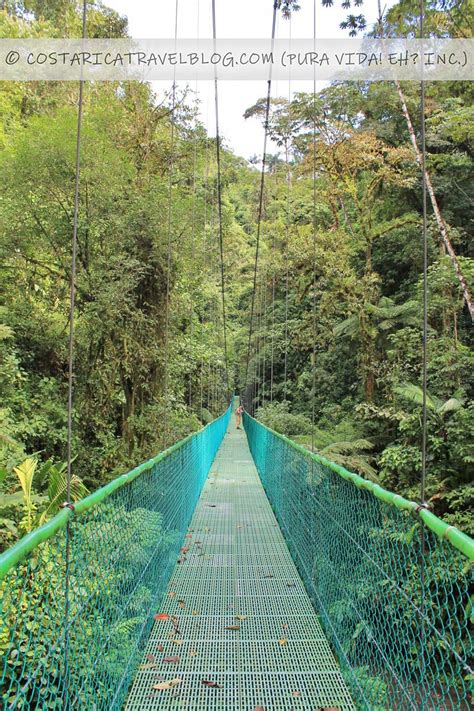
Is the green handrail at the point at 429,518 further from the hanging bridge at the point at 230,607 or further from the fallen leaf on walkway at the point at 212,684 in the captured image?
the fallen leaf on walkway at the point at 212,684

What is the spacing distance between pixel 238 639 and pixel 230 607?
0.32 m

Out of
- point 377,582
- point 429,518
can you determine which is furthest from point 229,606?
point 429,518

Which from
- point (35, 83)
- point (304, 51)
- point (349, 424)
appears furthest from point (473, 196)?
point (35, 83)

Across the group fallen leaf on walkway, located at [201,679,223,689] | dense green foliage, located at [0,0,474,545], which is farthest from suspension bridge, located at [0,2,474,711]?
dense green foliage, located at [0,0,474,545]

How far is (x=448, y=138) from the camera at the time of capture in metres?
8.17

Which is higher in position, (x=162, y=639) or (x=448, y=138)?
(x=448, y=138)

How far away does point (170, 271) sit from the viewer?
6.55m

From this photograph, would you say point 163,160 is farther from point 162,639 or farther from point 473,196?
point 162,639

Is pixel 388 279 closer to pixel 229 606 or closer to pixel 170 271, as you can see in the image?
pixel 170 271

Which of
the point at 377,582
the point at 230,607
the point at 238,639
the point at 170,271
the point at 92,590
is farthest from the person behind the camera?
the point at 170,271

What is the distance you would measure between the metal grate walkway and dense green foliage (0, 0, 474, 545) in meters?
1.38

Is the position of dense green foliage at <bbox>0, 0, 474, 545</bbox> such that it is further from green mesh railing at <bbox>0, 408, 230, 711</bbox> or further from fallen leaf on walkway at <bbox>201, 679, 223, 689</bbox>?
fallen leaf on walkway at <bbox>201, 679, 223, 689</bbox>

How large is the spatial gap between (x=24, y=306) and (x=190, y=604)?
565 cm

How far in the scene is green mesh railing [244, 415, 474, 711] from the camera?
3.77 ft
